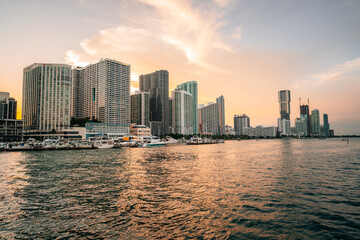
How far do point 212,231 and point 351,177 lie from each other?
35.1 metres

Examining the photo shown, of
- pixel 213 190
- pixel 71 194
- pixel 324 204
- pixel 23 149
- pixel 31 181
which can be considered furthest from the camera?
pixel 23 149

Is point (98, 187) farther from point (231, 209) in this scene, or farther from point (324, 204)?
point (324, 204)

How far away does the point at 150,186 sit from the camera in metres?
32.2

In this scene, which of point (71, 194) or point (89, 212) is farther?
point (71, 194)

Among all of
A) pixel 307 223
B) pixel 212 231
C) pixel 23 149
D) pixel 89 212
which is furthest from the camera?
pixel 23 149

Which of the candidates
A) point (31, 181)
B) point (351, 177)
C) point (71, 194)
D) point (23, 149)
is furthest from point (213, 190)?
point (23, 149)

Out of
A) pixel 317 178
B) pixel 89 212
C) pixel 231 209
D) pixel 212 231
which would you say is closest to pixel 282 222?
pixel 231 209

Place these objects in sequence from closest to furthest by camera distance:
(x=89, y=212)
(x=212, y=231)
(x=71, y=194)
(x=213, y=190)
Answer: (x=212, y=231)
(x=89, y=212)
(x=71, y=194)
(x=213, y=190)

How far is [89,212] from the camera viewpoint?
2077cm

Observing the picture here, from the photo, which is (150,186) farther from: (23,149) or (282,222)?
(23,149)

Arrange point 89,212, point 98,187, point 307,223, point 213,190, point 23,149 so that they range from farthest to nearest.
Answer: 1. point 23,149
2. point 98,187
3. point 213,190
4. point 89,212
5. point 307,223

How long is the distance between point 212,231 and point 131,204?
1057 centimetres

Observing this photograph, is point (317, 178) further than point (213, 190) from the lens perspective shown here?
Yes

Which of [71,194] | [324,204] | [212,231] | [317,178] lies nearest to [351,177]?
[317,178]
